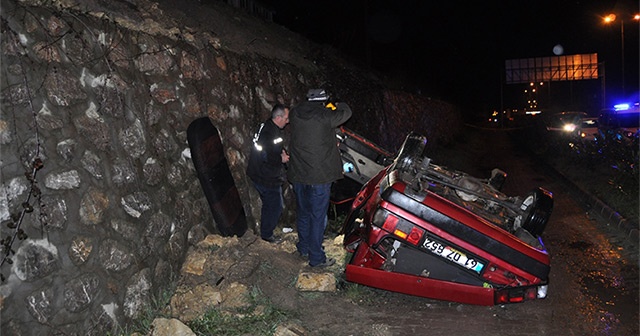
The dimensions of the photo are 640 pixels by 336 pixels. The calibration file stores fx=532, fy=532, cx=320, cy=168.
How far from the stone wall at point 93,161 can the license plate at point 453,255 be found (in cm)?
255

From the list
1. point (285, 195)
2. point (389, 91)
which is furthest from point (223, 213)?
point (389, 91)

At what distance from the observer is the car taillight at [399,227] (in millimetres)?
5102

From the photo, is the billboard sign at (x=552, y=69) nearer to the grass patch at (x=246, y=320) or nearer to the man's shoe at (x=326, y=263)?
the man's shoe at (x=326, y=263)

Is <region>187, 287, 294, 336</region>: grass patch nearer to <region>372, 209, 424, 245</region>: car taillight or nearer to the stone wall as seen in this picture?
the stone wall

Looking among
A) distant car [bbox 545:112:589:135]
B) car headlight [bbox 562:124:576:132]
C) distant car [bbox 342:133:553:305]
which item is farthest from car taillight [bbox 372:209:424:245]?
car headlight [bbox 562:124:576:132]

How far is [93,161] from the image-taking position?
4594mm

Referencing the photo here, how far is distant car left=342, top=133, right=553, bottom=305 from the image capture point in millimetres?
5066

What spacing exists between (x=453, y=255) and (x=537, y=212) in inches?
44.1

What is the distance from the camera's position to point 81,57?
468 centimetres

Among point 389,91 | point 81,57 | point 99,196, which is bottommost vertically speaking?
point 389,91

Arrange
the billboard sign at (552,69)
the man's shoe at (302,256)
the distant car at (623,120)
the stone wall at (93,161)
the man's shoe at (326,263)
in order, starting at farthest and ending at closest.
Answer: the billboard sign at (552,69) → the distant car at (623,120) → the man's shoe at (302,256) → the man's shoe at (326,263) → the stone wall at (93,161)

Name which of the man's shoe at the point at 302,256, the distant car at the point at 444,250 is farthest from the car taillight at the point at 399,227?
the man's shoe at the point at 302,256

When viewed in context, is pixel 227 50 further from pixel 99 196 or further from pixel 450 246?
pixel 450 246

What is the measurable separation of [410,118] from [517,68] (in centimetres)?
5802
